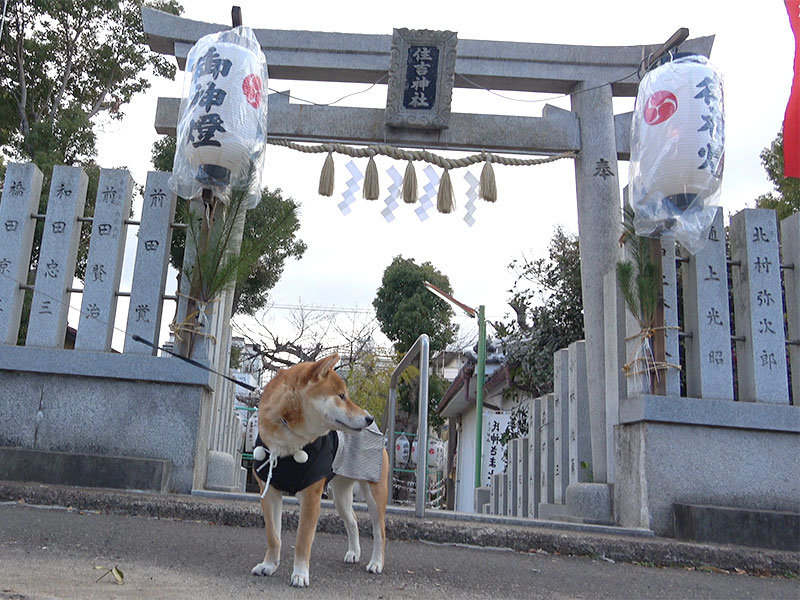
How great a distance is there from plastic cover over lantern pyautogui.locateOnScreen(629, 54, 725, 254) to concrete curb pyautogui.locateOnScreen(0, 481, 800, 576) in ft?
8.40

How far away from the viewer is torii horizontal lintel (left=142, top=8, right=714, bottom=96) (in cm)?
781

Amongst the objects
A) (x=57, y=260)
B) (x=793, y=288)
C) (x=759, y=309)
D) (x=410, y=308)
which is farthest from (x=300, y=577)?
(x=410, y=308)

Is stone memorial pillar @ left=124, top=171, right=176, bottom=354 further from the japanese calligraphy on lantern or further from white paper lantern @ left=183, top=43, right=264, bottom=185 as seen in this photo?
the japanese calligraphy on lantern

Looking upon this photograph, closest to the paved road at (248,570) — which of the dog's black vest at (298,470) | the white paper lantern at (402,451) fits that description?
the dog's black vest at (298,470)

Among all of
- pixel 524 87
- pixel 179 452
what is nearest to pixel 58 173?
pixel 179 452

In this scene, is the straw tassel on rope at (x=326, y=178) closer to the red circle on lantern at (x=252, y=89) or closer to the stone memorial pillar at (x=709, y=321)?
the red circle on lantern at (x=252, y=89)

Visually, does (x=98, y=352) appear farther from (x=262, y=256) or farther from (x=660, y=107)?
(x=262, y=256)

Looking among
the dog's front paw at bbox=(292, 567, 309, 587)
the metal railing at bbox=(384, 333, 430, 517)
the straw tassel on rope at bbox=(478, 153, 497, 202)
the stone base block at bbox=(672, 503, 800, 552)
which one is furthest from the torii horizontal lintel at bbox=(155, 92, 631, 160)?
the dog's front paw at bbox=(292, 567, 309, 587)

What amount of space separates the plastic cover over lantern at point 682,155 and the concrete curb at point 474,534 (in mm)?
2560

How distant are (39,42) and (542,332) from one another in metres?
11.9

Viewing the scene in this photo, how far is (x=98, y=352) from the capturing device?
6391 mm

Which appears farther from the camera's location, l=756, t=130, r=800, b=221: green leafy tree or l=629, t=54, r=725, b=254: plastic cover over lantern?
l=756, t=130, r=800, b=221: green leafy tree

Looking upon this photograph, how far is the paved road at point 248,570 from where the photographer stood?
117 inches

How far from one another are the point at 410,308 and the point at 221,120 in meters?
19.2
